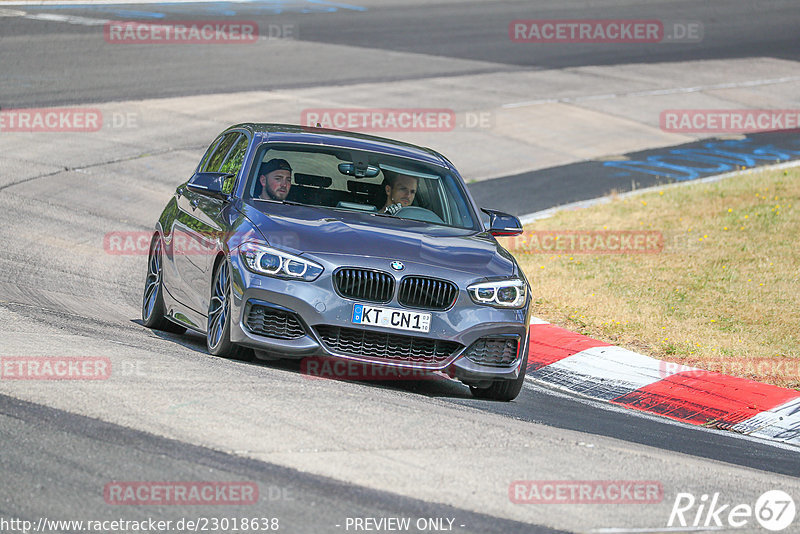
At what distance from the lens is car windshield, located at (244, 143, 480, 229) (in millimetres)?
8914

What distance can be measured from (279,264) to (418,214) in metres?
1.69

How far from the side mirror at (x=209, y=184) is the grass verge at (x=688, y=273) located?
4.06 m

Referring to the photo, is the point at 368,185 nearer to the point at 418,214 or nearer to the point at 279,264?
the point at 418,214

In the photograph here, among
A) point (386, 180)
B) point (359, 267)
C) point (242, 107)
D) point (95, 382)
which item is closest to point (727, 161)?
point (242, 107)

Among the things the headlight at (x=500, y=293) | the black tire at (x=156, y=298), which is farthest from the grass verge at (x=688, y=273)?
the black tire at (x=156, y=298)

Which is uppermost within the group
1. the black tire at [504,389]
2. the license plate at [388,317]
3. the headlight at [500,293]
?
the headlight at [500,293]

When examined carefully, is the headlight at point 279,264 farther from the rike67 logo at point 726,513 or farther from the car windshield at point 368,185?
the rike67 logo at point 726,513

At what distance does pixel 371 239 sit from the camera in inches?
315

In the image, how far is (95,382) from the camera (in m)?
6.53

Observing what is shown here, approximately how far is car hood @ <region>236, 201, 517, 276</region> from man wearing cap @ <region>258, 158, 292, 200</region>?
21 centimetres

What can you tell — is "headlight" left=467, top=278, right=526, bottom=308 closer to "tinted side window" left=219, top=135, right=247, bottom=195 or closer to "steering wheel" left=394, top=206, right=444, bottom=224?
"steering wheel" left=394, top=206, right=444, bottom=224

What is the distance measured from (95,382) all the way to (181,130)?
1429 cm

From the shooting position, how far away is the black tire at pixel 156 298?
966cm

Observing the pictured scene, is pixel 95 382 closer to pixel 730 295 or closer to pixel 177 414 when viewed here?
pixel 177 414
